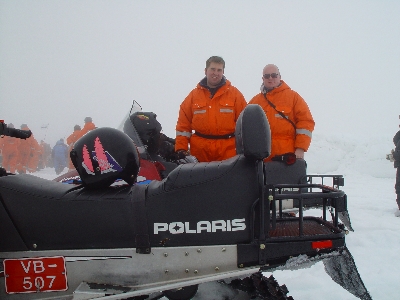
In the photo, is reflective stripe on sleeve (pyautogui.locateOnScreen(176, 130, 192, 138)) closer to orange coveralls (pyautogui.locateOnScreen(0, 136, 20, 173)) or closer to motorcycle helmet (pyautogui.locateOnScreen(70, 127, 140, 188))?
motorcycle helmet (pyautogui.locateOnScreen(70, 127, 140, 188))

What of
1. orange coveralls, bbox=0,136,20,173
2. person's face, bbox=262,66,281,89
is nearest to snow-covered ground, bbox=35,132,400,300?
person's face, bbox=262,66,281,89

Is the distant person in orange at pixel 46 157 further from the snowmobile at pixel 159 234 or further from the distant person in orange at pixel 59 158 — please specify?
the snowmobile at pixel 159 234

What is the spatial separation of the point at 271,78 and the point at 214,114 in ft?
2.65

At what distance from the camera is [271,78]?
3.94 meters

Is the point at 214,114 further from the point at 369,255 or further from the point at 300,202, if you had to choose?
the point at 369,255

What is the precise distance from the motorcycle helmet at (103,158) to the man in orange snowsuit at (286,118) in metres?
2.08

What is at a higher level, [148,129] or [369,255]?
[148,129]

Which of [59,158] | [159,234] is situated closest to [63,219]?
[159,234]

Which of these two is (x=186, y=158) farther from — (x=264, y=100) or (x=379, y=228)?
(x=379, y=228)

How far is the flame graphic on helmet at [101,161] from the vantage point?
1.87 metres

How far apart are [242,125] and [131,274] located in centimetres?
92

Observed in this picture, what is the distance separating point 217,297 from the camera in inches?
95.4

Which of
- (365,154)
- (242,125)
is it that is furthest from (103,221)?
(365,154)

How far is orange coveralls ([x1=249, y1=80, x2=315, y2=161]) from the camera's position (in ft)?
12.3
